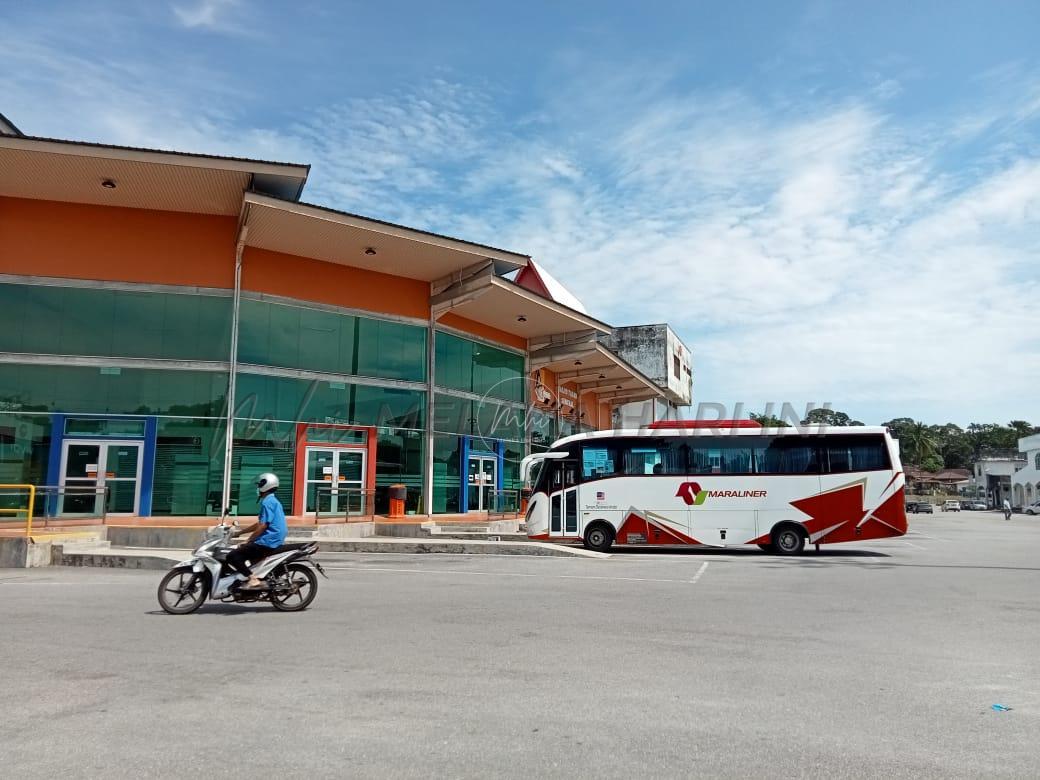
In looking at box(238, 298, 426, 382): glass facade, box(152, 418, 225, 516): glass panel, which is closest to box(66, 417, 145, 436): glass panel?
box(152, 418, 225, 516): glass panel

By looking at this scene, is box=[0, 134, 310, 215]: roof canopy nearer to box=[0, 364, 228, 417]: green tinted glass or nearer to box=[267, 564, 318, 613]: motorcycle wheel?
box=[0, 364, 228, 417]: green tinted glass

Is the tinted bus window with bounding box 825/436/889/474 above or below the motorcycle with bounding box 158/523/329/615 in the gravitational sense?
above

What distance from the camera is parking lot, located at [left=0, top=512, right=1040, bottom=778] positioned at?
432 centimetres

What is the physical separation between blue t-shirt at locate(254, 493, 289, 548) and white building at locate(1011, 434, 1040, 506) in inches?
3644

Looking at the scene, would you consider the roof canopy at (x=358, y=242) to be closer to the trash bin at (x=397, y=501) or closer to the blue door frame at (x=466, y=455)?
the blue door frame at (x=466, y=455)

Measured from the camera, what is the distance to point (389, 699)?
17.8ft

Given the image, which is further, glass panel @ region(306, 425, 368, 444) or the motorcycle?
glass panel @ region(306, 425, 368, 444)

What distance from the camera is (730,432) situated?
20594mm

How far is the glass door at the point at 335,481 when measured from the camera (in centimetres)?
2242

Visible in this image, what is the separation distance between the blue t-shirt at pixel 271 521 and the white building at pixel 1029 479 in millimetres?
92561

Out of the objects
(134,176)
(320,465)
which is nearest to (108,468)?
(320,465)

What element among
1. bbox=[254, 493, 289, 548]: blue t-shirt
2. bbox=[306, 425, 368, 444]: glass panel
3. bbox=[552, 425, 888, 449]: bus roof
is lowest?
bbox=[254, 493, 289, 548]: blue t-shirt

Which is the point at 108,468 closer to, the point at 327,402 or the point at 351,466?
the point at 327,402

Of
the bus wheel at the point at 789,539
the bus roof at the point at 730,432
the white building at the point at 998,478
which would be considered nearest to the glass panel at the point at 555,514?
the bus roof at the point at 730,432
